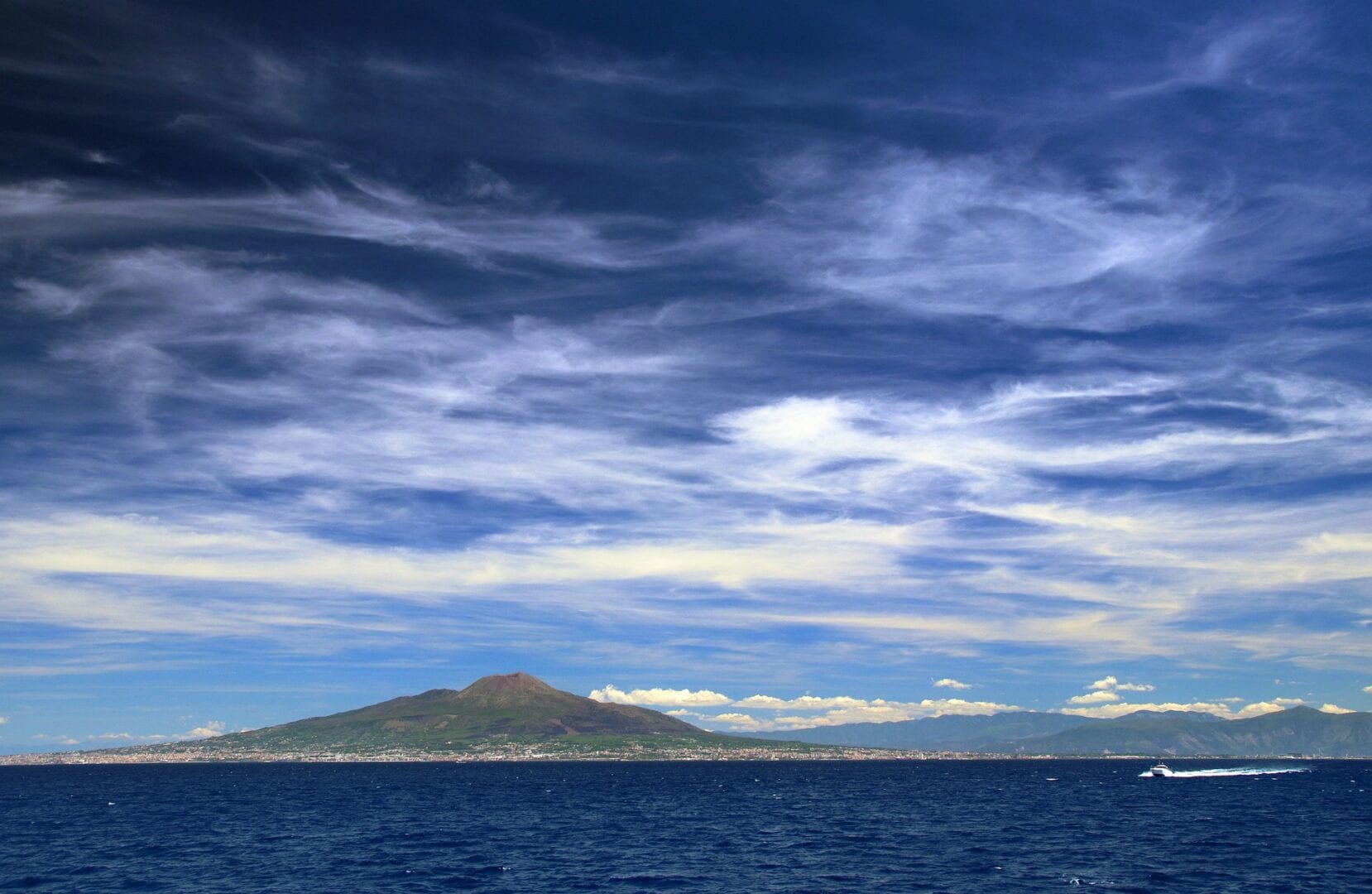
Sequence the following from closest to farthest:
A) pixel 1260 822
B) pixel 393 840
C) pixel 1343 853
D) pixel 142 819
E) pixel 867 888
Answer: pixel 867 888 → pixel 1343 853 → pixel 393 840 → pixel 1260 822 → pixel 142 819

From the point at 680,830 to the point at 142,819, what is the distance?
114m

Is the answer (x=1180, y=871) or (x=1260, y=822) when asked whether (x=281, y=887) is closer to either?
(x=1180, y=871)

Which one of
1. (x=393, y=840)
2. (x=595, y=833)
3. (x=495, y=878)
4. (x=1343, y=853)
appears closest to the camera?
(x=495, y=878)

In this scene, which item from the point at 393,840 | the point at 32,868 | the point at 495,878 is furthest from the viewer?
the point at 393,840

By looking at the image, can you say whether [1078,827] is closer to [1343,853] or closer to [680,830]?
[1343,853]

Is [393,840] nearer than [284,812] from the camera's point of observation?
Yes

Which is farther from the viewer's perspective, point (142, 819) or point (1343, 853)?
point (142, 819)

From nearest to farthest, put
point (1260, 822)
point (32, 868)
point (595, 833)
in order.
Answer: point (32, 868) < point (595, 833) < point (1260, 822)

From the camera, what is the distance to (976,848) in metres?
124

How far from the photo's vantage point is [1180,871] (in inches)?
4139

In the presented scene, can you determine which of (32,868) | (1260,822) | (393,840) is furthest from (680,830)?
(1260,822)

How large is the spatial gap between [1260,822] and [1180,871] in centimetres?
8261

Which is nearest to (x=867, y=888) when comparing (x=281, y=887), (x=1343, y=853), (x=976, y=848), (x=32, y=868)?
(x=976, y=848)

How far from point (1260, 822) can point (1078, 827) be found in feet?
138
